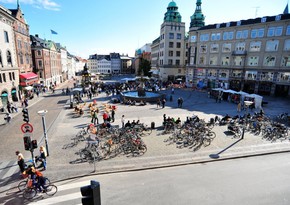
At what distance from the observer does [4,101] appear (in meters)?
26.6

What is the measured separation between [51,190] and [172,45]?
199ft

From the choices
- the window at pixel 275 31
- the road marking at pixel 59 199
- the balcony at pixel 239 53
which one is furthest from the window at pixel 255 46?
the road marking at pixel 59 199

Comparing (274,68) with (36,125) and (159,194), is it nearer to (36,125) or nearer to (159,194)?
(159,194)

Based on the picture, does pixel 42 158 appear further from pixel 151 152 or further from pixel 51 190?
pixel 151 152

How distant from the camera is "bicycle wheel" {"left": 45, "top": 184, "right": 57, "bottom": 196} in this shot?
8.45 metres

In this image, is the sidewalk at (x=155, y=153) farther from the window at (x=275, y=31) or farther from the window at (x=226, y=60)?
the window at (x=226, y=60)

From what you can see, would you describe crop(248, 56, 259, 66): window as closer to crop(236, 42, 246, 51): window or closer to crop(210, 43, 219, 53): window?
crop(236, 42, 246, 51): window

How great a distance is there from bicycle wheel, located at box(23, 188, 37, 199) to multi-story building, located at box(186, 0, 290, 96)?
43890 mm

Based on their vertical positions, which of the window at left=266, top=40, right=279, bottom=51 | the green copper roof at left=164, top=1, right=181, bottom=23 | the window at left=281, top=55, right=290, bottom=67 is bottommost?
the window at left=281, top=55, right=290, bottom=67

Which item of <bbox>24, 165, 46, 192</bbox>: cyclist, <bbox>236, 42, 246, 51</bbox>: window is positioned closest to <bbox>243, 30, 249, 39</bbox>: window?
<bbox>236, 42, 246, 51</bbox>: window

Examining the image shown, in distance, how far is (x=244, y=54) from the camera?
1599 inches

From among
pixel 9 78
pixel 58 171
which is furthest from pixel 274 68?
pixel 9 78

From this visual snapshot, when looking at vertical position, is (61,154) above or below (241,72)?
below

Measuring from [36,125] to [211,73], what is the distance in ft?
138
